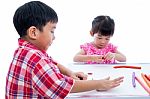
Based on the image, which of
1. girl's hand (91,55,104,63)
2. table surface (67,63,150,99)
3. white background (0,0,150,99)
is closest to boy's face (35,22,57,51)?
table surface (67,63,150,99)

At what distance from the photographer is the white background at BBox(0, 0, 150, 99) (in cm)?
171

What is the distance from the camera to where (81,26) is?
1776mm

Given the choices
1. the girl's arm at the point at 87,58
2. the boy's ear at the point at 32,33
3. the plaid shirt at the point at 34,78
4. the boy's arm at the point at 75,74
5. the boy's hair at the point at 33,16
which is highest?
the boy's hair at the point at 33,16

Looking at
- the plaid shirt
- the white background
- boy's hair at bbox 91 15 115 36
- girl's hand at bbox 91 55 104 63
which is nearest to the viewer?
the plaid shirt

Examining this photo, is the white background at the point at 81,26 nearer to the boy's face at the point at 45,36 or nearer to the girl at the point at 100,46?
the girl at the point at 100,46

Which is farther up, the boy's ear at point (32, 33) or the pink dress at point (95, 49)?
the boy's ear at point (32, 33)

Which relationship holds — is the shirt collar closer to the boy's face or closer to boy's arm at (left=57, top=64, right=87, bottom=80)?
the boy's face

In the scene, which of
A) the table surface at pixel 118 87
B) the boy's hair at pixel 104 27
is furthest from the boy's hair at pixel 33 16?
the boy's hair at pixel 104 27

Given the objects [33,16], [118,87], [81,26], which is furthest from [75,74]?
[81,26]

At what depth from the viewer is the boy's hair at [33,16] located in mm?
778

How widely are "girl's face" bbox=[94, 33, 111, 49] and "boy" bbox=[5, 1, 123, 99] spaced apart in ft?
1.93

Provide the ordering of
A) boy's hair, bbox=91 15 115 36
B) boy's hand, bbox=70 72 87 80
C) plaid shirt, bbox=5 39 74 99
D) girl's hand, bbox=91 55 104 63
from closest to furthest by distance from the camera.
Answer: plaid shirt, bbox=5 39 74 99 → boy's hand, bbox=70 72 87 80 → girl's hand, bbox=91 55 104 63 → boy's hair, bbox=91 15 115 36

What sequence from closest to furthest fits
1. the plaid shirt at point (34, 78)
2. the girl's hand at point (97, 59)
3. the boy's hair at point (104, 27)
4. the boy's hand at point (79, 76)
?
the plaid shirt at point (34, 78) < the boy's hand at point (79, 76) < the girl's hand at point (97, 59) < the boy's hair at point (104, 27)

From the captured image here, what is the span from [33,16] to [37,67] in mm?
144
